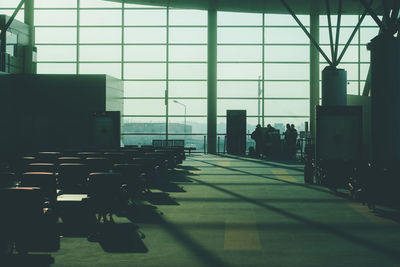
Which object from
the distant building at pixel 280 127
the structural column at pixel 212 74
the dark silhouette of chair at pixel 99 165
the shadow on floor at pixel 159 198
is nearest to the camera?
the dark silhouette of chair at pixel 99 165

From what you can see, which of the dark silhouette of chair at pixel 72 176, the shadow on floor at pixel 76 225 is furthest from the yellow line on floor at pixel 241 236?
the dark silhouette of chair at pixel 72 176

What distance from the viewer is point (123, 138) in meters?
28.9

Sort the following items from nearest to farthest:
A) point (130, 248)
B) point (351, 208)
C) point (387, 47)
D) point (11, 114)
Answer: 1. point (130, 248)
2. point (351, 208)
3. point (387, 47)
4. point (11, 114)

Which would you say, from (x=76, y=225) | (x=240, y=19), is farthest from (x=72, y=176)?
(x=240, y=19)

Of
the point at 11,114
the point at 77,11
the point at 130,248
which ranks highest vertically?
the point at 77,11

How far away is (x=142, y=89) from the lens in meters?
27.7

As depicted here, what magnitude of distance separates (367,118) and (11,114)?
1590 centimetres

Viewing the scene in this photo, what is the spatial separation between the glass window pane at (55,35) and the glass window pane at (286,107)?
37.7 feet

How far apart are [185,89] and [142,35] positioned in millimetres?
3838

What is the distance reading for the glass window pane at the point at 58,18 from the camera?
28.5 m

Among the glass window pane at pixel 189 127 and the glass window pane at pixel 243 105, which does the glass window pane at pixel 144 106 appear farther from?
the glass window pane at pixel 243 105

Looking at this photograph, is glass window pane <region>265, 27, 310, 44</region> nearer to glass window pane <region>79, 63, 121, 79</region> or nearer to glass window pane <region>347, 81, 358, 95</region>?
glass window pane <region>347, 81, 358, 95</region>

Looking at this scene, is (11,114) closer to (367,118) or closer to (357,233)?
(367,118)

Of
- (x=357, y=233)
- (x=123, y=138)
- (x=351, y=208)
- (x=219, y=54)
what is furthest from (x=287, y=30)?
(x=357, y=233)
